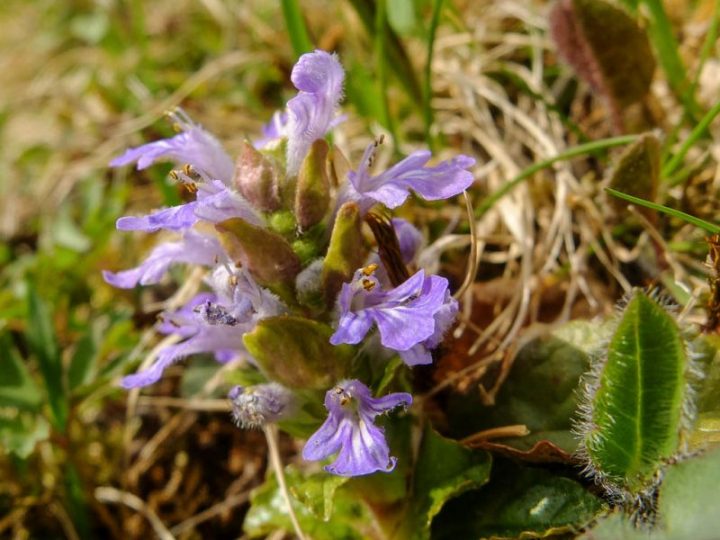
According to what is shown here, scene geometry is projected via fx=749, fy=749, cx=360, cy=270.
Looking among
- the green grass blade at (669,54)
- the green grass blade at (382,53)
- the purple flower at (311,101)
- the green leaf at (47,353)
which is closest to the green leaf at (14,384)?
the green leaf at (47,353)

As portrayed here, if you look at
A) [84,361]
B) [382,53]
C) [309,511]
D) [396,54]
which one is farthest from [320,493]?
[396,54]

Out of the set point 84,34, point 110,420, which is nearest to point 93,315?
point 110,420

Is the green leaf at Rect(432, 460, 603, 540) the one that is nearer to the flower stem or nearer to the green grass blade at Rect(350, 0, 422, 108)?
the flower stem

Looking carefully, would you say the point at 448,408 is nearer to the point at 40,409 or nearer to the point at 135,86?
the point at 40,409

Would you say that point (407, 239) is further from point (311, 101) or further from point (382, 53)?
point (382, 53)

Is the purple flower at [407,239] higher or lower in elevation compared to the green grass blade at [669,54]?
lower

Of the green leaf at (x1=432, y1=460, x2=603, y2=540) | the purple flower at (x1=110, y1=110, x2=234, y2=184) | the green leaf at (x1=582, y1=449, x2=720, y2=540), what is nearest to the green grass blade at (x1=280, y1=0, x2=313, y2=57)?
the purple flower at (x1=110, y1=110, x2=234, y2=184)

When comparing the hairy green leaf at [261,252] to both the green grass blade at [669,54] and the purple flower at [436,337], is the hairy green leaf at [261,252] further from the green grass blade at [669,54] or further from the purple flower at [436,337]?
the green grass blade at [669,54]
